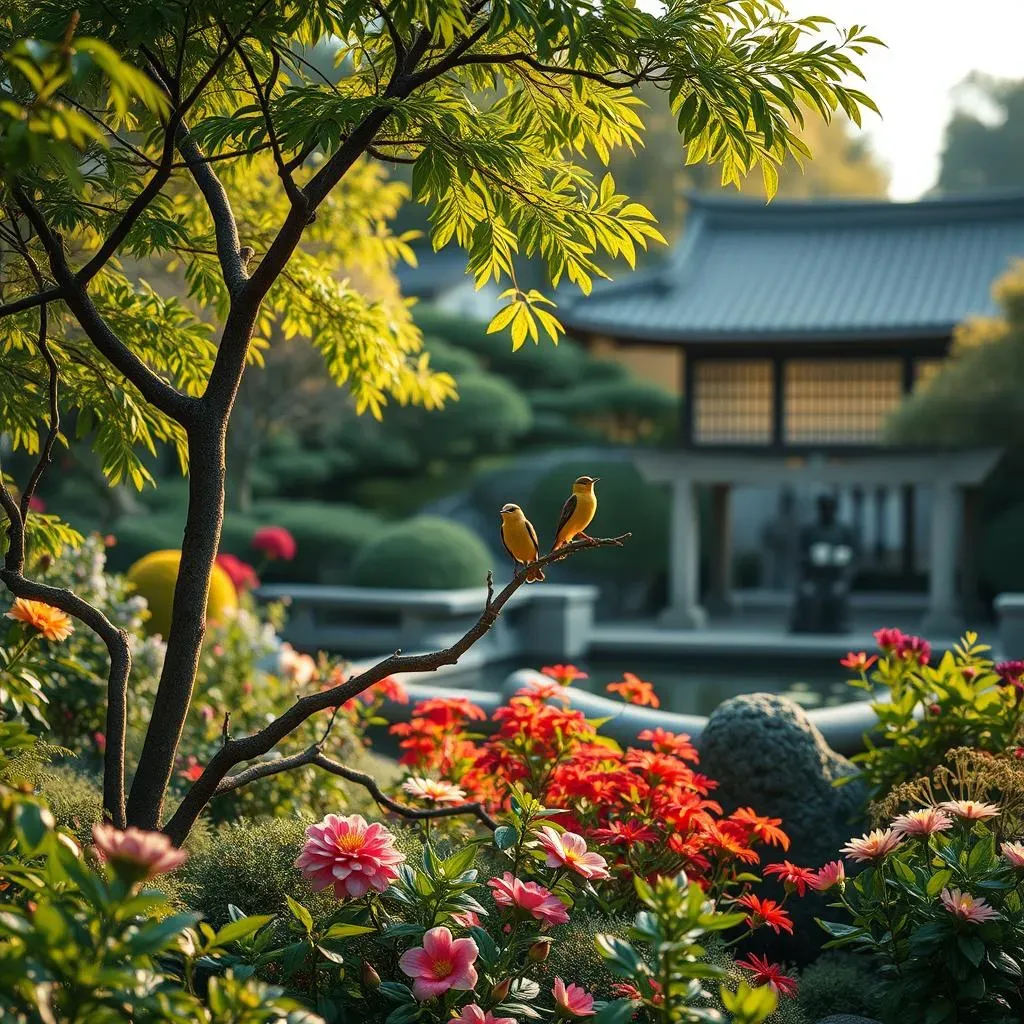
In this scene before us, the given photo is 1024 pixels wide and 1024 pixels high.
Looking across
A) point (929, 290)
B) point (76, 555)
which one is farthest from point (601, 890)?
point (929, 290)

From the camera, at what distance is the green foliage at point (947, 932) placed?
3.08 m

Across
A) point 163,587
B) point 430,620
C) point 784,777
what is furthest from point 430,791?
point 430,620

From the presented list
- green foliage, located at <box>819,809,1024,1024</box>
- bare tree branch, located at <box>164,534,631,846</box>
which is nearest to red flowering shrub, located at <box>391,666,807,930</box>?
green foliage, located at <box>819,809,1024,1024</box>

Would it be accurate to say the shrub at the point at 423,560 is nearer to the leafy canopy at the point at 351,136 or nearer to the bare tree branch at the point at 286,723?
the leafy canopy at the point at 351,136

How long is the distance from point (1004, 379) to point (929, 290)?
3.21 metres

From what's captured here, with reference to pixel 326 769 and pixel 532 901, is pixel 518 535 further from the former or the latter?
pixel 532 901

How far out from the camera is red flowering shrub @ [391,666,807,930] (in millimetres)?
3686

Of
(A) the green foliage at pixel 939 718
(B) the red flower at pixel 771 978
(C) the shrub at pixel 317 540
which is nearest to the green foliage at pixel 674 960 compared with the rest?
(B) the red flower at pixel 771 978

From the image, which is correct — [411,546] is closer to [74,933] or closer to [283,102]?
[283,102]

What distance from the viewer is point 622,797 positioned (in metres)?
4.00

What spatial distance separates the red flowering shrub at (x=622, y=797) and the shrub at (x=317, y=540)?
13178 millimetres

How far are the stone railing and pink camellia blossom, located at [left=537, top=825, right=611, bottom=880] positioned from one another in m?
10.1

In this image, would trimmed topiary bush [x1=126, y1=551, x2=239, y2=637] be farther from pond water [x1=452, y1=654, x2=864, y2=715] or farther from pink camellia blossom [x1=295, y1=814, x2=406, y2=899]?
pink camellia blossom [x1=295, y1=814, x2=406, y2=899]

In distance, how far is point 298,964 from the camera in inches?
109
